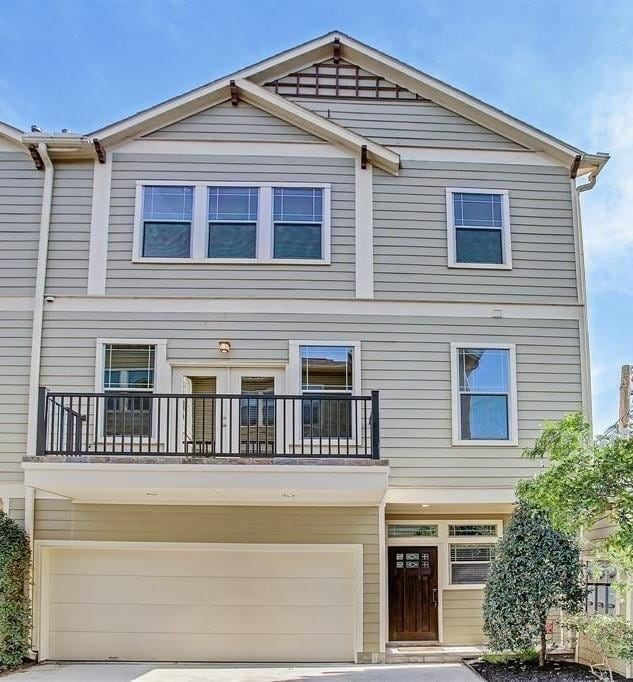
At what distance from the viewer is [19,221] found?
472 inches

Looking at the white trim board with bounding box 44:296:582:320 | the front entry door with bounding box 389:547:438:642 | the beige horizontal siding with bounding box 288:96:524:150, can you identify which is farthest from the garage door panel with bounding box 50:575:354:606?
the beige horizontal siding with bounding box 288:96:524:150

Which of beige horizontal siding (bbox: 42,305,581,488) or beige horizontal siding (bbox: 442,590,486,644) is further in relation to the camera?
beige horizontal siding (bbox: 442,590,486,644)

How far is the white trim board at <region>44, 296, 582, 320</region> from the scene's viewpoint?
11.8 metres

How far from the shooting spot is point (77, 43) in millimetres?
15156

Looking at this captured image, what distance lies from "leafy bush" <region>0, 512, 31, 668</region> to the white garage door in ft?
2.09

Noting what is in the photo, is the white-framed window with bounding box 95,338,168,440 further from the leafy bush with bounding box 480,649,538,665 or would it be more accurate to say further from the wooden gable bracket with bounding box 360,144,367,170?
the leafy bush with bounding box 480,649,538,665

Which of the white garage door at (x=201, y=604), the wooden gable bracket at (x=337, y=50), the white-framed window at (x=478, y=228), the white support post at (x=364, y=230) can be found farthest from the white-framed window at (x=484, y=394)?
the wooden gable bracket at (x=337, y=50)

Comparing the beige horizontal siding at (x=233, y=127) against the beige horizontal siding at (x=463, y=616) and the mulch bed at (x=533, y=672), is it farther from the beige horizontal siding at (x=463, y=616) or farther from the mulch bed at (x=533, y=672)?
the mulch bed at (x=533, y=672)

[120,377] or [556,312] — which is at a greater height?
[556,312]

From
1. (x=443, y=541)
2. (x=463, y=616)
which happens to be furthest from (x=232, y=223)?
(x=463, y=616)

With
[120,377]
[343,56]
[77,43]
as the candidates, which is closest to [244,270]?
[120,377]

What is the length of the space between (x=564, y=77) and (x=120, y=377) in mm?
9859

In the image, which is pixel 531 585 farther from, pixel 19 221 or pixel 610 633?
pixel 19 221

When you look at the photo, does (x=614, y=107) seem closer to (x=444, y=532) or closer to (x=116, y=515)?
(x=444, y=532)
